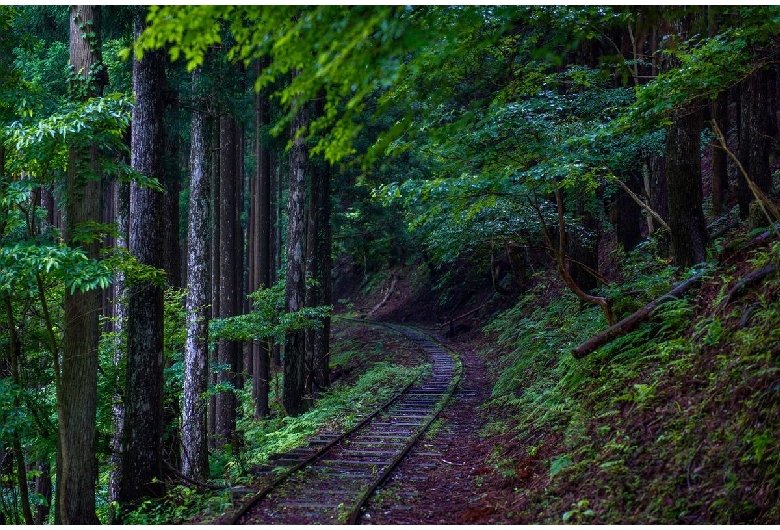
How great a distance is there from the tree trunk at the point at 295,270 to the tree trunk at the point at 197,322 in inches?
142

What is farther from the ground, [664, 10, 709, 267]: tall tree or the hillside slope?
[664, 10, 709, 267]: tall tree

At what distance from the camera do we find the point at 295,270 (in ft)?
51.5

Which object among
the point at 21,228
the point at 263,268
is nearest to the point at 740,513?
the point at 21,228

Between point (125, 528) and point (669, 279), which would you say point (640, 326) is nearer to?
point (669, 279)

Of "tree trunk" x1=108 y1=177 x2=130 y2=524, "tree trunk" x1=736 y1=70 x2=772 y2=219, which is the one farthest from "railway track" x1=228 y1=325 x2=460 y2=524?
"tree trunk" x1=736 y1=70 x2=772 y2=219

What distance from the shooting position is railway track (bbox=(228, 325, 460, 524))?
6.89 metres

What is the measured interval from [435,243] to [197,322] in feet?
22.7

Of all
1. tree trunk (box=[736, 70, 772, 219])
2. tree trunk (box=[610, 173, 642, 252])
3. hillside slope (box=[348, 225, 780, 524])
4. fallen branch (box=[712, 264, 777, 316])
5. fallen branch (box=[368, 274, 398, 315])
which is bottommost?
fallen branch (box=[368, 274, 398, 315])

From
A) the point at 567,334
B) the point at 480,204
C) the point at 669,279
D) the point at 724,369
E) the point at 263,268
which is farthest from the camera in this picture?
the point at 263,268

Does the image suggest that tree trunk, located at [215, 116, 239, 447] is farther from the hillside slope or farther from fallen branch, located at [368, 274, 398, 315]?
fallen branch, located at [368, 274, 398, 315]

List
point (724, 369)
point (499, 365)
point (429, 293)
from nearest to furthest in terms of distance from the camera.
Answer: point (724, 369), point (499, 365), point (429, 293)

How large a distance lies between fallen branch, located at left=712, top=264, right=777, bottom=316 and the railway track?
16.1 feet

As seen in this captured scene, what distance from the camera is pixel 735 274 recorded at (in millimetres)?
7641

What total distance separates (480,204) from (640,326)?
327 centimetres
